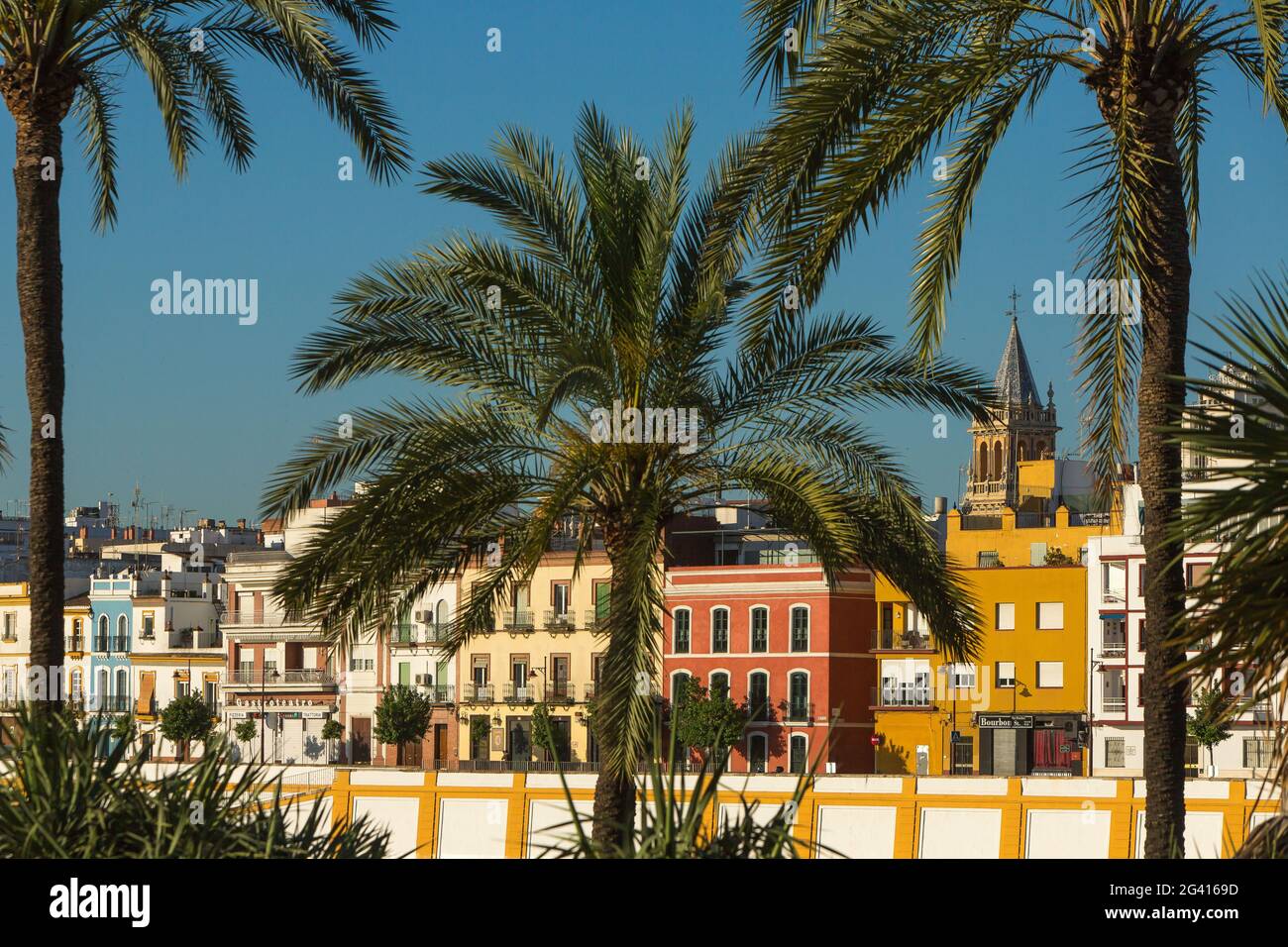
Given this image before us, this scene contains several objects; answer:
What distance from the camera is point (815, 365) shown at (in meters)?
18.1

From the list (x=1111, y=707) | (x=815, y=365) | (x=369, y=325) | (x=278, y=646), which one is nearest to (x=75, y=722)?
(x=369, y=325)

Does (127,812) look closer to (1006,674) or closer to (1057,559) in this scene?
(1006,674)

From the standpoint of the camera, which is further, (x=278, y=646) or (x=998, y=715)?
(x=278, y=646)

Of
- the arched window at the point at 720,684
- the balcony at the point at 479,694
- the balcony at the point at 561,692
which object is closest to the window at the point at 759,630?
the arched window at the point at 720,684

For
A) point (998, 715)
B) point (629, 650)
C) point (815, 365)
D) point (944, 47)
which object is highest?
point (944, 47)

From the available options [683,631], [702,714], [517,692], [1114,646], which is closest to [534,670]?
[517,692]

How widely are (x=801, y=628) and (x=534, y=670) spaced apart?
473 inches

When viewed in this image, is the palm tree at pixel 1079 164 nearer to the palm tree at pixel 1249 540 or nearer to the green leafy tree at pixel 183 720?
the palm tree at pixel 1249 540

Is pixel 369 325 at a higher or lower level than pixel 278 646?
higher

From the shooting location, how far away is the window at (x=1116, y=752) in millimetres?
63750

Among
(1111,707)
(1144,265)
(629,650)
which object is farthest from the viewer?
(1111,707)

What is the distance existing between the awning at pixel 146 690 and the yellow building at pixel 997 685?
1320 inches
